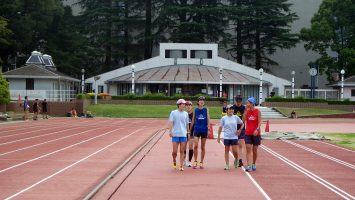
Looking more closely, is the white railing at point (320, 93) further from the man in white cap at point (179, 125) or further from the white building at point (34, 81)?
the man in white cap at point (179, 125)

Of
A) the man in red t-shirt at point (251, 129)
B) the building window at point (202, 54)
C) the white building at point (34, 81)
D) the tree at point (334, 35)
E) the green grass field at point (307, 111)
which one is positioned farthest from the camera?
the building window at point (202, 54)

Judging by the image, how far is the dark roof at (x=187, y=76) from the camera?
61.1 metres

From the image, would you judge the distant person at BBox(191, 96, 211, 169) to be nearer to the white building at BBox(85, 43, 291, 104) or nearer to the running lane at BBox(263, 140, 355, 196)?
the running lane at BBox(263, 140, 355, 196)

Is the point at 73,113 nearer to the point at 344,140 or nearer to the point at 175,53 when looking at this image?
the point at 175,53

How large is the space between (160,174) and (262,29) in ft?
208

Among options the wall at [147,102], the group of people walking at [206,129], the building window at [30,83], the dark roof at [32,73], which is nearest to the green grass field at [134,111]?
the wall at [147,102]

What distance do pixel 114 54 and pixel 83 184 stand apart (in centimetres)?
6588

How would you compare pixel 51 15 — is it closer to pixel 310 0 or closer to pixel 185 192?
pixel 310 0

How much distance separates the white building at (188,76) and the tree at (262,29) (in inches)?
313

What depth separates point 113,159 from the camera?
16578 mm

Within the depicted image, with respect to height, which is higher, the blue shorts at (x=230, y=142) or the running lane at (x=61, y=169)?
the blue shorts at (x=230, y=142)

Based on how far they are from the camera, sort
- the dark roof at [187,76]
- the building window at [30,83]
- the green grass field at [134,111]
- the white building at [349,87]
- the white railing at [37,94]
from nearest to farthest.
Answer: the green grass field at [134,111] → the white railing at [37,94] → the building window at [30,83] → the dark roof at [187,76] → the white building at [349,87]

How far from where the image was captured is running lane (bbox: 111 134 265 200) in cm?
1066

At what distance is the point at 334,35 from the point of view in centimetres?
6912
